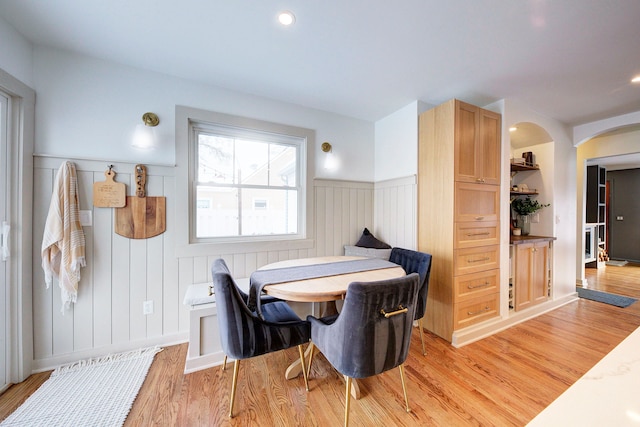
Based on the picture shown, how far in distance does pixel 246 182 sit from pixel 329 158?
984mm

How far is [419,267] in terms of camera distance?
2.16m

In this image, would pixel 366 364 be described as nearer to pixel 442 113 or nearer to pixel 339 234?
pixel 339 234

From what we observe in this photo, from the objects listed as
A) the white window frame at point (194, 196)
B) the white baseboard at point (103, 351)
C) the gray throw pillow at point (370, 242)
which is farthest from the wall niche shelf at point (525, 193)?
the white baseboard at point (103, 351)

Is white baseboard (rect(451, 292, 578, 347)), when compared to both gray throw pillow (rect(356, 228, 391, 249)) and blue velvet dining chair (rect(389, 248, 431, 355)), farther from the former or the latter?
gray throw pillow (rect(356, 228, 391, 249))

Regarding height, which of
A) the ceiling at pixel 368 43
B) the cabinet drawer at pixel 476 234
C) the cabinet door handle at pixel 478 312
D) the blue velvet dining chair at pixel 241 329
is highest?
the ceiling at pixel 368 43

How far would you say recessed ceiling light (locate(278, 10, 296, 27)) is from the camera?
5.01ft

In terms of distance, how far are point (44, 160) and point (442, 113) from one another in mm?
3410

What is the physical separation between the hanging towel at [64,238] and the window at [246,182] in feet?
2.66

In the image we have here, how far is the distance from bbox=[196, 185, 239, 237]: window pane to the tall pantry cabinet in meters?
2.03

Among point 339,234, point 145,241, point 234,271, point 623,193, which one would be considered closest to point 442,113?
point 339,234

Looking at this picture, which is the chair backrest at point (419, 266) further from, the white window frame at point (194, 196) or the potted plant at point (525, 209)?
the potted plant at point (525, 209)

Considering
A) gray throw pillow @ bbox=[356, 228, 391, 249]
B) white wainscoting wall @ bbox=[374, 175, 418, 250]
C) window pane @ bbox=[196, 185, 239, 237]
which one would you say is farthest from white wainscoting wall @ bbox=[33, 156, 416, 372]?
white wainscoting wall @ bbox=[374, 175, 418, 250]

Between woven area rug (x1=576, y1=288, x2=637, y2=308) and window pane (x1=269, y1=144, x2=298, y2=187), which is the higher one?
window pane (x1=269, y1=144, x2=298, y2=187)

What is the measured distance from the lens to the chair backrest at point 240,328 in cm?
141
